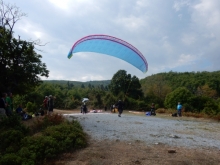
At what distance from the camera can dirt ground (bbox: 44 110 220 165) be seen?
5.90m

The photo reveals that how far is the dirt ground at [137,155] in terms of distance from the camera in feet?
19.4

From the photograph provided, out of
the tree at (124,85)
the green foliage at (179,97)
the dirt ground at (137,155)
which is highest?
the tree at (124,85)

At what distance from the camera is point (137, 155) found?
6.31m

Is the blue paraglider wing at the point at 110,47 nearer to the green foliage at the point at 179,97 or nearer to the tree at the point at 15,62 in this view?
the tree at the point at 15,62

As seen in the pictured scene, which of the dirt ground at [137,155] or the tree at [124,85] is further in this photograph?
the tree at [124,85]

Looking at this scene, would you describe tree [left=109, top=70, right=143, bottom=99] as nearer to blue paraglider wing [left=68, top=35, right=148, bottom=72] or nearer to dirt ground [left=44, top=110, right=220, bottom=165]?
blue paraglider wing [left=68, top=35, right=148, bottom=72]

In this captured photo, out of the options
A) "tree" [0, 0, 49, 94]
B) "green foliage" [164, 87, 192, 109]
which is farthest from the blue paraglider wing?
"green foliage" [164, 87, 192, 109]

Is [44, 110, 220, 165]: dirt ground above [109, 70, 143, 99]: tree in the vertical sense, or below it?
below

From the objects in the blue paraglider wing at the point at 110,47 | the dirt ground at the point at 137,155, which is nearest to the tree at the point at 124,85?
the blue paraglider wing at the point at 110,47

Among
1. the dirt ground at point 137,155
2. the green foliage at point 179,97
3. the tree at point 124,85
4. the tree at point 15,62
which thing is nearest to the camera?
the dirt ground at point 137,155

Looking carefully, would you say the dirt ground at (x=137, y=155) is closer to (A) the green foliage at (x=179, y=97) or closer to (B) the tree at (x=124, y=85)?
(A) the green foliage at (x=179, y=97)

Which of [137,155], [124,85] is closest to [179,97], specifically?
[124,85]

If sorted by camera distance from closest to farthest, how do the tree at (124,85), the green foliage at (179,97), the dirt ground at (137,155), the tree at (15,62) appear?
1. the dirt ground at (137,155)
2. the tree at (15,62)
3. the green foliage at (179,97)
4. the tree at (124,85)

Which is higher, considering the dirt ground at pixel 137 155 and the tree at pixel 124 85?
the tree at pixel 124 85
